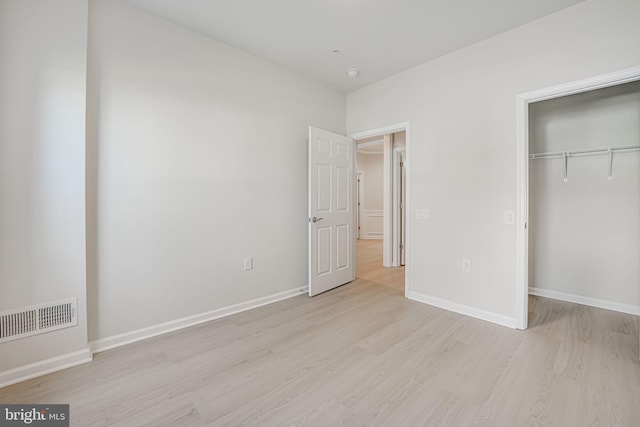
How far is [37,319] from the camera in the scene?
1871 millimetres

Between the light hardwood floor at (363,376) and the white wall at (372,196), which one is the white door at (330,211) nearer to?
the light hardwood floor at (363,376)

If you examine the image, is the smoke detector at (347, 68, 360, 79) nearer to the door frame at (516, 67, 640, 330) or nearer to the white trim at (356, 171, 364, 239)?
the door frame at (516, 67, 640, 330)

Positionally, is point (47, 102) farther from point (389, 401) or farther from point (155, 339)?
point (389, 401)

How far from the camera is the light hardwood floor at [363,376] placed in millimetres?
1527

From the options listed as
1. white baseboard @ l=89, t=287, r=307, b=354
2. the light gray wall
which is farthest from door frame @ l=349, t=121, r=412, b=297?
the light gray wall

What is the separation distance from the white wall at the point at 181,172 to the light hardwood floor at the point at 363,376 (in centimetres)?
44

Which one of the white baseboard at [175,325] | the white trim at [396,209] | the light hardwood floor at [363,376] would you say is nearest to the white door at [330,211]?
the white baseboard at [175,325]

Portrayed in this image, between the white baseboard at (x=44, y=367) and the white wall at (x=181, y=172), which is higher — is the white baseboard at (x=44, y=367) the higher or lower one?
the lower one

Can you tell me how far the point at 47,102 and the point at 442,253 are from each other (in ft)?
12.0

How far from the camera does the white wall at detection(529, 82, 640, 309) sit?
2.91m

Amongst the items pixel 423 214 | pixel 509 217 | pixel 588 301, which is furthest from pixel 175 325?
pixel 588 301

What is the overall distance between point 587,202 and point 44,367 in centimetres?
520
